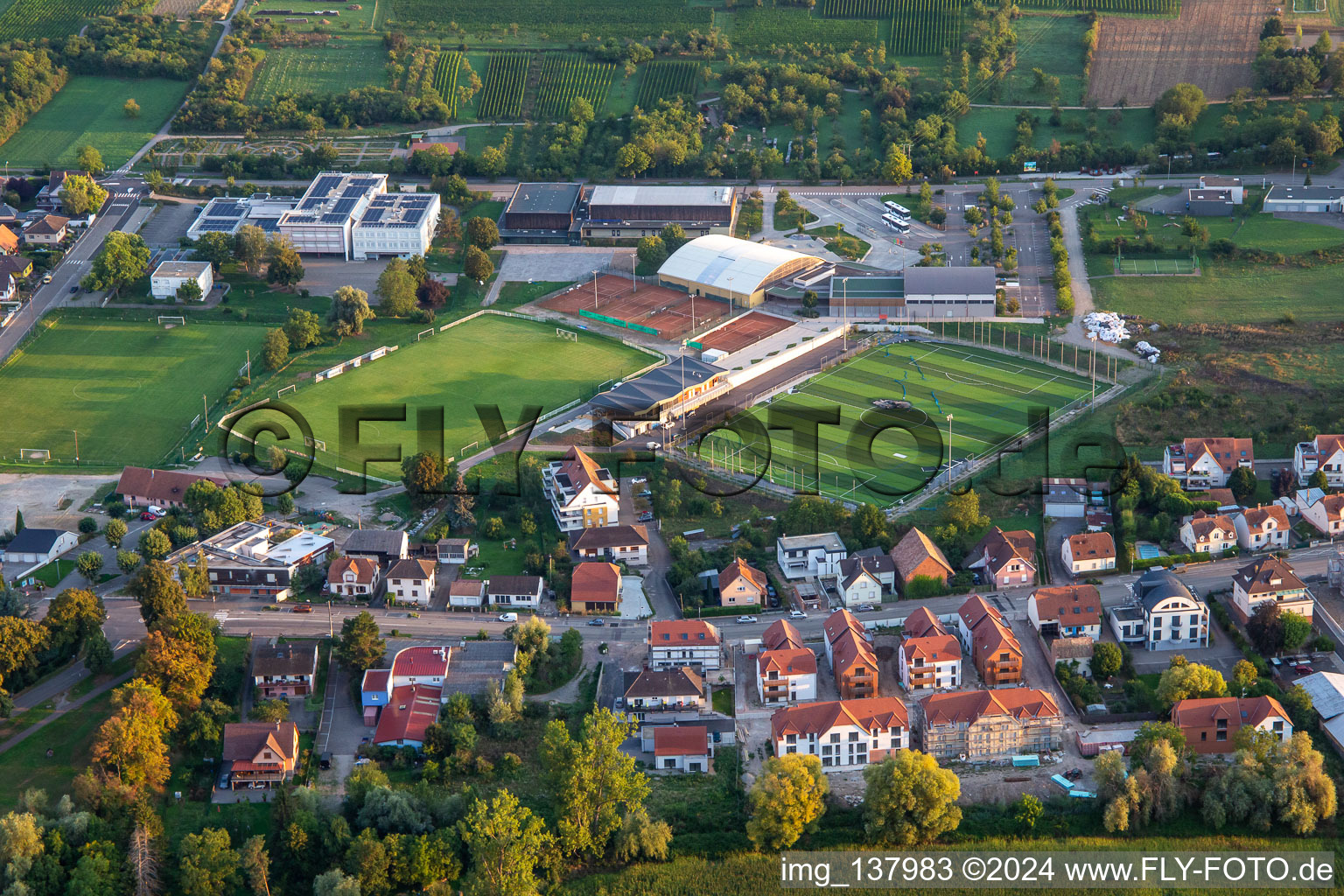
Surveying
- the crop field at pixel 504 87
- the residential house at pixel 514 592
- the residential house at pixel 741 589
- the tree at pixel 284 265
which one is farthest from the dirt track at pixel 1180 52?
the residential house at pixel 514 592

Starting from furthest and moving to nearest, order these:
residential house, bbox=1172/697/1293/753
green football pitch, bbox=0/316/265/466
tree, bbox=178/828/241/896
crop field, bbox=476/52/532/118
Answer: crop field, bbox=476/52/532/118, green football pitch, bbox=0/316/265/466, residential house, bbox=1172/697/1293/753, tree, bbox=178/828/241/896

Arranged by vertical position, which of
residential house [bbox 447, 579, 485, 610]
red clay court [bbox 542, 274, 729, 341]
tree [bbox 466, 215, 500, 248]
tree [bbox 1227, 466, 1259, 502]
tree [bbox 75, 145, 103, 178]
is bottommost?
residential house [bbox 447, 579, 485, 610]

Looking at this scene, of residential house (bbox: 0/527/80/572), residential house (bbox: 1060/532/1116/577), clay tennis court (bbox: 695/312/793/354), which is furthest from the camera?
clay tennis court (bbox: 695/312/793/354)

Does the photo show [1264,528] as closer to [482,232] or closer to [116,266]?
[482,232]

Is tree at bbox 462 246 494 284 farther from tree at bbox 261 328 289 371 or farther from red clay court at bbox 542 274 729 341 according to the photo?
tree at bbox 261 328 289 371

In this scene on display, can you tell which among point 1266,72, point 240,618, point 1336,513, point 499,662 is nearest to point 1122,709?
point 1336,513

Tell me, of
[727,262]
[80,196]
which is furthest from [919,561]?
[80,196]

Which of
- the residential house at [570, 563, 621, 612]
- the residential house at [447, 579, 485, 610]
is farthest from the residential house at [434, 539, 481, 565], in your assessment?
the residential house at [570, 563, 621, 612]
